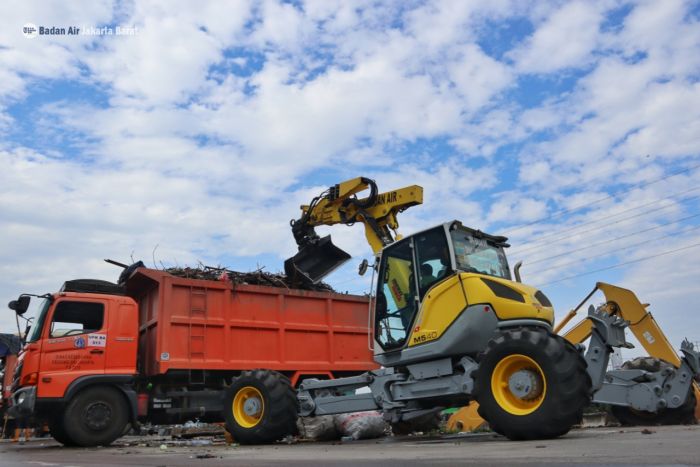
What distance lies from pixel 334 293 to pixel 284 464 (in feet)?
22.2

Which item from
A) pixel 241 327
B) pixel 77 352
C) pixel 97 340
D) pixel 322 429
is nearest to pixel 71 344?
pixel 77 352

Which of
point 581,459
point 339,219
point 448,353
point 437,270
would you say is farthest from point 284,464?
point 339,219

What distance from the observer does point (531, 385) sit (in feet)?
19.0

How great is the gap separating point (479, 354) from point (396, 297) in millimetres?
1556

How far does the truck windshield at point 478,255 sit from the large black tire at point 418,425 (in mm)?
3072

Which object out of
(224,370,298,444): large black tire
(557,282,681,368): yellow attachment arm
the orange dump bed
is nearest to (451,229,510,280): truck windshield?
(557,282,681,368): yellow attachment arm

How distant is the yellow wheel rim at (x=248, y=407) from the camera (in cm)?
816

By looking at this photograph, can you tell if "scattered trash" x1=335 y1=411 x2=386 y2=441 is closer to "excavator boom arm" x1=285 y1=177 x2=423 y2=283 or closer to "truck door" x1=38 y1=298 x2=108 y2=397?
"excavator boom arm" x1=285 y1=177 x2=423 y2=283

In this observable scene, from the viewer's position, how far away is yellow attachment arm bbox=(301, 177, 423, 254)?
9625mm

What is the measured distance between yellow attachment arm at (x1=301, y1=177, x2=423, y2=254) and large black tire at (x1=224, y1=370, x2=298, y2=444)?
276 centimetres

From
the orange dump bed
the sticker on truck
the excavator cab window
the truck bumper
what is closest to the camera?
the excavator cab window

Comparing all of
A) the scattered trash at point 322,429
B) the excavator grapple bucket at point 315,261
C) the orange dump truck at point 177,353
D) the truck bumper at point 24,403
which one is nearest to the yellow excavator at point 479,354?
the scattered trash at point 322,429

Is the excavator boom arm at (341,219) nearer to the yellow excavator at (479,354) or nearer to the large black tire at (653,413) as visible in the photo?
the yellow excavator at (479,354)

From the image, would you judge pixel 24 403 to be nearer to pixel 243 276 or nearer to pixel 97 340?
pixel 97 340
